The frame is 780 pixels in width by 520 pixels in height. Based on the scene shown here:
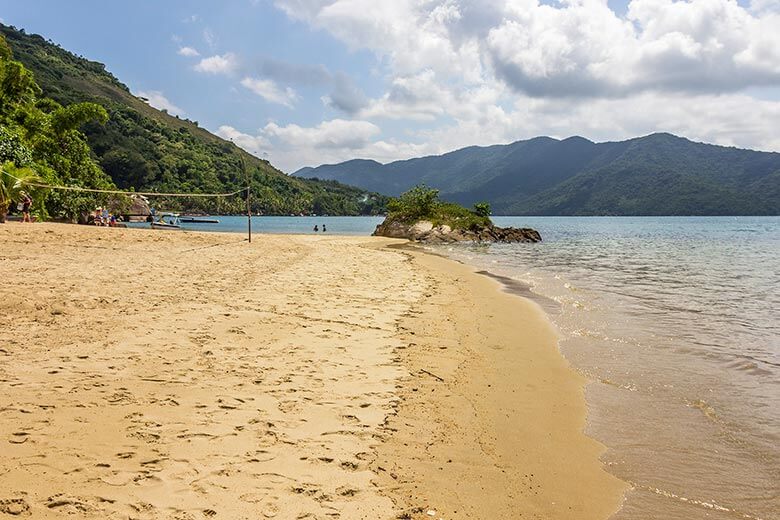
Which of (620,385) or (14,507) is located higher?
(14,507)

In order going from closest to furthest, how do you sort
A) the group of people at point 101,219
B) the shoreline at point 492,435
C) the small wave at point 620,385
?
the shoreline at point 492,435, the small wave at point 620,385, the group of people at point 101,219

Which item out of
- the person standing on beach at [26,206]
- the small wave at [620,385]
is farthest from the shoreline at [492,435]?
the person standing on beach at [26,206]

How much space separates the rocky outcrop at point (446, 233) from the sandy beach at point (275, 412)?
136 ft

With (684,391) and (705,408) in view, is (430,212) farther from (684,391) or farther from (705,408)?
(705,408)

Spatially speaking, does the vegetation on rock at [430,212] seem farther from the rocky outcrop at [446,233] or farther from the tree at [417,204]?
the rocky outcrop at [446,233]

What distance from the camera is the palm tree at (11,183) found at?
25719mm

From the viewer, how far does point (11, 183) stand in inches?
1071

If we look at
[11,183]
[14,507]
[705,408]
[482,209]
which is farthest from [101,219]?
[705,408]

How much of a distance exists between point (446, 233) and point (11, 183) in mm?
38647

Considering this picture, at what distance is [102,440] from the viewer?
12.9 ft

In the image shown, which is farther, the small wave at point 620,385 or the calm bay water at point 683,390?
Result: the small wave at point 620,385

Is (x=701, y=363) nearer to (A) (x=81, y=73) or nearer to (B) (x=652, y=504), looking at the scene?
(B) (x=652, y=504)

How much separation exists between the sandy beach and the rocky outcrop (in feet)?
136

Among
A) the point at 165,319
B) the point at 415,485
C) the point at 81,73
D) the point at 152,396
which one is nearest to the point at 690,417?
the point at 415,485
